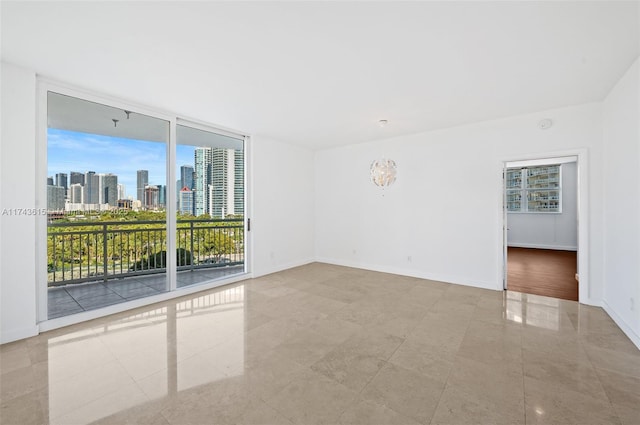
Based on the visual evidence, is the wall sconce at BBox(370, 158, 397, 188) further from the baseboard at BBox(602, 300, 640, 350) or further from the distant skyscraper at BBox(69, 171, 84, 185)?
the distant skyscraper at BBox(69, 171, 84, 185)

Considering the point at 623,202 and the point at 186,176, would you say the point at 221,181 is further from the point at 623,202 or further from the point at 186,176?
the point at 623,202

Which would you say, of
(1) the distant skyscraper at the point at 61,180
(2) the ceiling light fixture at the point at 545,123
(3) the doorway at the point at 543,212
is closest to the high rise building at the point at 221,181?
(1) the distant skyscraper at the point at 61,180

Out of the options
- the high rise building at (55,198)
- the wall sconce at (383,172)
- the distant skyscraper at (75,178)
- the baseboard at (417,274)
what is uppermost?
the wall sconce at (383,172)

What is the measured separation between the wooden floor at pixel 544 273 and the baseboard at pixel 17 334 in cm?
627

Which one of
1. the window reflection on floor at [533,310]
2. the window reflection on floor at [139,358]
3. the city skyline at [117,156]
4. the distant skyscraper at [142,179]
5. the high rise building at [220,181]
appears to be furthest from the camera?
the high rise building at [220,181]

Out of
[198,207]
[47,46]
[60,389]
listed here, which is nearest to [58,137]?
[47,46]

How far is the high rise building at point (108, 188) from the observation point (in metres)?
3.98

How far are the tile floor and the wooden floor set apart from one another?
2.32ft

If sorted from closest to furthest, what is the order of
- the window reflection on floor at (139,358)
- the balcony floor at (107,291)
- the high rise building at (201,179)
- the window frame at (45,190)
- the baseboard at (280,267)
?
1. the window reflection on floor at (139,358)
2. the window frame at (45,190)
3. the balcony floor at (107,291)
4. the high rise building at (201,179)
5. the baseboard at (280,267)

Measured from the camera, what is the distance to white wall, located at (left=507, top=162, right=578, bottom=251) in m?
7.50

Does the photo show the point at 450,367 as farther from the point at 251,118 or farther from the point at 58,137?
the point at 58,137

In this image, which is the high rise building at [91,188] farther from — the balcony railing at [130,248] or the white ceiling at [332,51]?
the white ceiling at [332,51]

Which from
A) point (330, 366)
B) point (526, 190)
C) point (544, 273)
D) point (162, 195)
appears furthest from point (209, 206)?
point (526, 190)

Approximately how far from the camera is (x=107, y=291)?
13.0 feet
